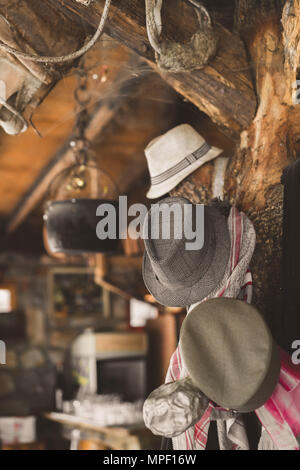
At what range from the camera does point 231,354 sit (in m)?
1.34

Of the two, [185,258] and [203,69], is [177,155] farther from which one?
[185,258]

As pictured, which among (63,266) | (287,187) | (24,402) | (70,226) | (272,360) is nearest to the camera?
(272,360)

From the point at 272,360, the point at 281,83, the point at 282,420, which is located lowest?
the point at 282,420

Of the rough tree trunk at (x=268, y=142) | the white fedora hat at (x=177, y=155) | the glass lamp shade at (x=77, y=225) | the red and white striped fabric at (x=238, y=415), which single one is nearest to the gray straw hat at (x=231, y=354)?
the red and white striped fabric at (x=238, y=415)

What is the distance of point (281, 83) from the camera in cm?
162

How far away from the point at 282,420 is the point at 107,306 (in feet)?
16.1

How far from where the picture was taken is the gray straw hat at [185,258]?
1475 mm

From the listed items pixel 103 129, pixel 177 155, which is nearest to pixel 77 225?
pixel 177 155

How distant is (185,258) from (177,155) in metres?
0.44

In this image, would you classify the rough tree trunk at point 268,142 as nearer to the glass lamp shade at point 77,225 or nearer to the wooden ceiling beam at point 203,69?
the wooden ceiling beam at point 203,69

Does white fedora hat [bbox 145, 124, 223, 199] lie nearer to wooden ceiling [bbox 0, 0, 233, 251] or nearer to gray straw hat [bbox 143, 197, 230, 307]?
wooden ceiling [bbox 0, 0, 233, 251]

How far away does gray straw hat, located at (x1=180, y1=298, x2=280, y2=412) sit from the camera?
1301 mm
